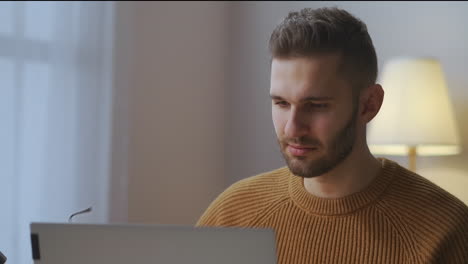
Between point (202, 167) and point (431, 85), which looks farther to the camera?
point (202, 167)

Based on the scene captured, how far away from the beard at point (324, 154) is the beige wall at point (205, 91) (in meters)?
1.34

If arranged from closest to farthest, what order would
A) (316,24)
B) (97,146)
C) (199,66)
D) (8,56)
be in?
1. (316,24)
2. (8,56)
3. (97,146)
4. (199,66)

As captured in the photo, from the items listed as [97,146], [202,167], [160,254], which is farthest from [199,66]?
[160,254]

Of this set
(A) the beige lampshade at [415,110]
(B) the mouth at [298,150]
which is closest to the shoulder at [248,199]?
(B) the mouth at [298,150]

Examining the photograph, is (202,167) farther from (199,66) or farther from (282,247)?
(282,247)

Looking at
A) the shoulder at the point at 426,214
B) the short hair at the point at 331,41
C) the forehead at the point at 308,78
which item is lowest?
the shoulder at the point at 426,214

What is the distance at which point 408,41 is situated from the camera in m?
2.72

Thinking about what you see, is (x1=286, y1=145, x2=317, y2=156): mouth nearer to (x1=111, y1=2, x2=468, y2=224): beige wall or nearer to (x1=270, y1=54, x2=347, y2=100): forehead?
(x1=270, y1=54, x2=347, y2=100): forehead

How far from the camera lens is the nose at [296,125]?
4.18 ft

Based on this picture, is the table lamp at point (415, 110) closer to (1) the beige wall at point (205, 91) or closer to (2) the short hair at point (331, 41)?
(1) the beige wall at point (205, 91)

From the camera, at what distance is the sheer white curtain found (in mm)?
2256

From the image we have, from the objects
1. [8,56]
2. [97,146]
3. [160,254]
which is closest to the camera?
[160,254]

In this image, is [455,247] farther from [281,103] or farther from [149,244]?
[149,244]

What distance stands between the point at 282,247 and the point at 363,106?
0.33m
